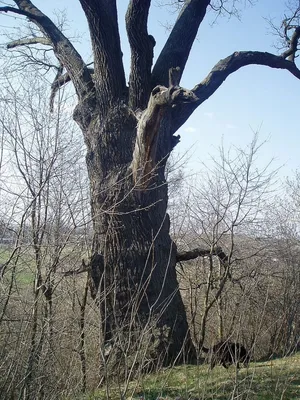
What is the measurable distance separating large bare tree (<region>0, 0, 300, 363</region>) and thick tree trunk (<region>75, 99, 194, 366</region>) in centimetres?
1

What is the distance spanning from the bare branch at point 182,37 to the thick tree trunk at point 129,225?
1.13m

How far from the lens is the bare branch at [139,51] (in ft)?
23.0

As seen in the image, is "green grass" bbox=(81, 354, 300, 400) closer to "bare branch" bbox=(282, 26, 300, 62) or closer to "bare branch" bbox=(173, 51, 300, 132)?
"bare branch" bbox=(173, 51, 300, 132)

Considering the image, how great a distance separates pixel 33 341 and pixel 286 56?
22.5 feet

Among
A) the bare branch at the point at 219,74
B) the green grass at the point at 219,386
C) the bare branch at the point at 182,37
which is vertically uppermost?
the bare branch at the point at 182,37

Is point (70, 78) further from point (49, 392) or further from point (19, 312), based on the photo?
point (49, 392)

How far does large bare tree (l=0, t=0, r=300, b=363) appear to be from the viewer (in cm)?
661

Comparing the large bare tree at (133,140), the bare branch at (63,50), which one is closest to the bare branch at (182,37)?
the large bare tree at (133,140)

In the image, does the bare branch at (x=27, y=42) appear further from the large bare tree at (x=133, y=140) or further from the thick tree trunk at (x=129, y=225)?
the thick tree trunk at (x=129, y=225)

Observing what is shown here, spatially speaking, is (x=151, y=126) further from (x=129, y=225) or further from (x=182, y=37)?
(x=182, y=37)

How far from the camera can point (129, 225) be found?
6.79 meters

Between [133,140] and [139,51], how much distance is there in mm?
1289

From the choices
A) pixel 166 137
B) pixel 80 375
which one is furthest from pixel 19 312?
pixel 166 137

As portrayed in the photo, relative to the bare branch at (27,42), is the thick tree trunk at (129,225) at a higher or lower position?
lower
